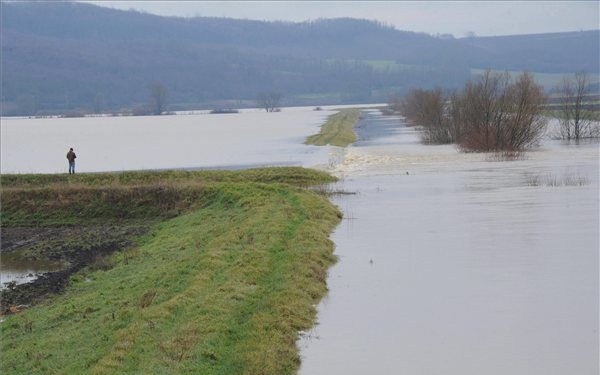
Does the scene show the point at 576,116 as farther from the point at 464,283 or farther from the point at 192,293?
the point at 192,293

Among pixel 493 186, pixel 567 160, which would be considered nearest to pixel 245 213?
pixel 493 186

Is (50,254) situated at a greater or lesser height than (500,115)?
lesser

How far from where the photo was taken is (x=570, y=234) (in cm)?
2641

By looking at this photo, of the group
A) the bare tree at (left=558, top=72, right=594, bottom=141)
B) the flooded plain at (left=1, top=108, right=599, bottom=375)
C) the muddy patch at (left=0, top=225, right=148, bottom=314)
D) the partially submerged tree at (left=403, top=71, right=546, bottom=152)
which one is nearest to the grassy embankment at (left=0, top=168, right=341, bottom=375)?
the muddy patch at (left=0, top=225, right=148, bottom=314)

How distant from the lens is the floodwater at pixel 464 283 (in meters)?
14.5

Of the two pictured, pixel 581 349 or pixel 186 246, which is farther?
pixel 186 246

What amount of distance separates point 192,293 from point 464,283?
251 inches

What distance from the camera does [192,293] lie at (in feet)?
59.4

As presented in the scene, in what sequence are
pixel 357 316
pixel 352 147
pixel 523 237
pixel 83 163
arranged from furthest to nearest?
pixel 352 147 < pixel 83 163 < pixel 523 237 < pixel 357 316

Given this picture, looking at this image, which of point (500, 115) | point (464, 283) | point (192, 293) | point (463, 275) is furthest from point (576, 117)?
point (192, 293)

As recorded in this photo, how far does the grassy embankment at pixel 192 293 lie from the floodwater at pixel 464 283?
796mm

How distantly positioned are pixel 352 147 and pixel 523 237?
158 feet

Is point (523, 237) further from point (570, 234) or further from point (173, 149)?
point (173, 149)

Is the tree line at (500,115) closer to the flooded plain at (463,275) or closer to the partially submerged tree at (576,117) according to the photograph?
the partially submerged tree at (576,117)
